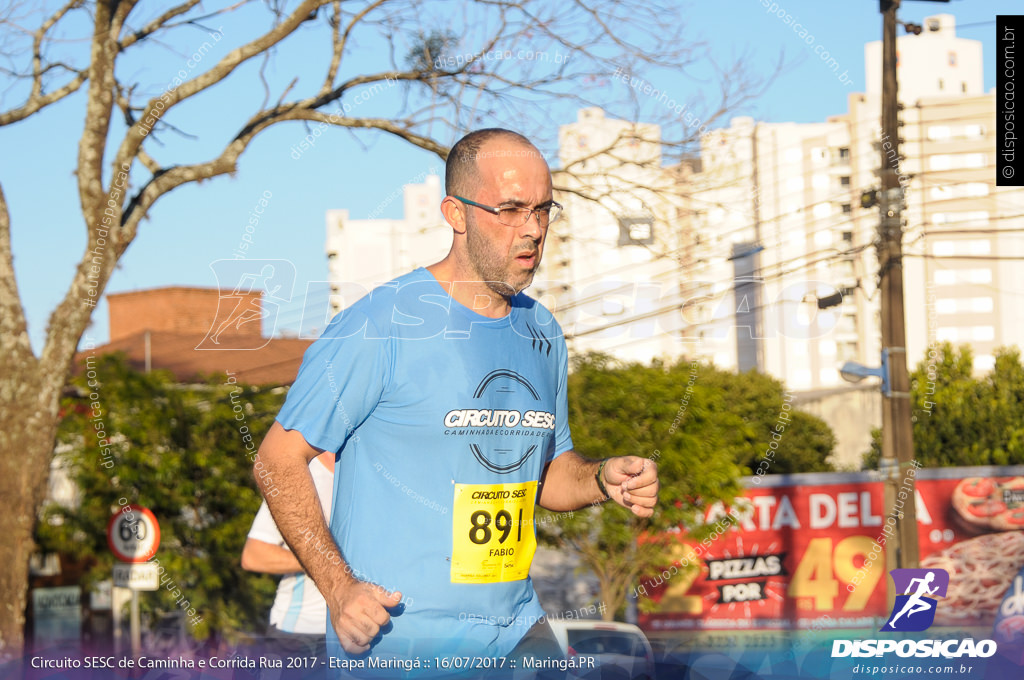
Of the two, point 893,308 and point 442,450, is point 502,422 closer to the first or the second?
point 442,450

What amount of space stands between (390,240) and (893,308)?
15.2 feet

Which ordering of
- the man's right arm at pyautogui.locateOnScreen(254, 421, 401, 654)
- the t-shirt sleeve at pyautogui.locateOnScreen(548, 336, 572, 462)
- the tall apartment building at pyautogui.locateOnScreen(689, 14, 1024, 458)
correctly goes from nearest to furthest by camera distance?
1. the man's right arm at pyautogui.locateOnScreen(254, 421, 401, 654)
2. the t-shirt sleeve at pyautogui.locateOnScreen(548, 336, 572, 462)
3. the tall apartment building at pyautogui.locateOnScreen(689, 14, 1024, 458)

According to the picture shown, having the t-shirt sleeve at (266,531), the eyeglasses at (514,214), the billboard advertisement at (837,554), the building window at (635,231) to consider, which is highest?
the building window at (635,231)

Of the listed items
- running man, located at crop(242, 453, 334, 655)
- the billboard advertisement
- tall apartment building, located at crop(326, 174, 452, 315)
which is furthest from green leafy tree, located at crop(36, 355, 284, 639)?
the billboard advertisement

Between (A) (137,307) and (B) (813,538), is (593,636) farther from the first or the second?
(A) (137,307)

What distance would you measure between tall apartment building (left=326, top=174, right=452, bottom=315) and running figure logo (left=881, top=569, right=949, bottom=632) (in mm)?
3607

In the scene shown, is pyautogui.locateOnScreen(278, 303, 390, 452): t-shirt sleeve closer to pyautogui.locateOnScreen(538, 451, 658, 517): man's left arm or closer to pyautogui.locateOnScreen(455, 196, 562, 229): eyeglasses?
pyautogui.locateOnScreen(455, 196, 562, 229): eyeglasses

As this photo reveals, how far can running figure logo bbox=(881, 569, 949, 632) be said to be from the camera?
21.0ft

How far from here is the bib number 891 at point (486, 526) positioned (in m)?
2.54

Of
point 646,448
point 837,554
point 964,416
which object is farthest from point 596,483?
point 964,416

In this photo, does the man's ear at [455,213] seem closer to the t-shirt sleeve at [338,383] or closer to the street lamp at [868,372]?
the t-shirt sleeve at [338,383]

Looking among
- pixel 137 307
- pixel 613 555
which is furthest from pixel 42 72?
pixel 137 307

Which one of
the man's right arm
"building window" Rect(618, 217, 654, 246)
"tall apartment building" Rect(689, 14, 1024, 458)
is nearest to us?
the man's right arm

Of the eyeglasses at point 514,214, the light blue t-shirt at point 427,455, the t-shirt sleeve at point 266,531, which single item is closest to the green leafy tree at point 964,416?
the t-shirt sleeve at point 266,531
